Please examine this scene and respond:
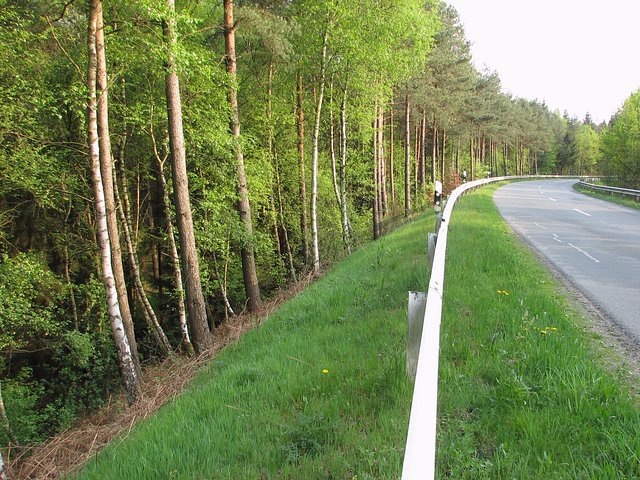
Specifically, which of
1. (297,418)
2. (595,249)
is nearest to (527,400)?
(297,418)

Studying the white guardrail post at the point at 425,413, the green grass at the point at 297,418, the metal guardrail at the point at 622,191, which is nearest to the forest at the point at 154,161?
the green grass at the point at 297,418

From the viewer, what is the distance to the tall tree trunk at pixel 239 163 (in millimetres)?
12477

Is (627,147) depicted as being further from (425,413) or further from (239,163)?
(425,413)

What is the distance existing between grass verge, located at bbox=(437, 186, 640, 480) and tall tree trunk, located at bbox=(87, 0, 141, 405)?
21.9ft

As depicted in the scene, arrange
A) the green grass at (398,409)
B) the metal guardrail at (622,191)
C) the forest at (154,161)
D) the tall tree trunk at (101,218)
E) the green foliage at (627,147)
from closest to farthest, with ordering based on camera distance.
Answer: the green grass at (398,409) → the tall tree trunk at (101,218) → the forest at (154,161) → the metal guardrail at (622,191) → the green foliage at (627,147)

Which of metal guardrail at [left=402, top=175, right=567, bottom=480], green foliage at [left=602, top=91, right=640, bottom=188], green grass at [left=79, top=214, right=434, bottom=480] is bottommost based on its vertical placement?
green grass at [left=79, top=214, right=434, bottom=480]

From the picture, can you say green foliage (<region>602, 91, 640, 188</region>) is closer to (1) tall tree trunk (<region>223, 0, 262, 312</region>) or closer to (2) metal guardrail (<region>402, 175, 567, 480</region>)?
(1) tall tree trunk (<region>223, 0, 262, 312</region>)

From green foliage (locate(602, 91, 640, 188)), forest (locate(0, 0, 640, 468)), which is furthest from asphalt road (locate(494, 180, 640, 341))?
green foliage (locate(602, 91, 640, 188))

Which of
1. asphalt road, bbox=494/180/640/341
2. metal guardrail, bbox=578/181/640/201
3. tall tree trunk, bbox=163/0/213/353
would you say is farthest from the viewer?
metal guardrail, bbox=578/181/640/201

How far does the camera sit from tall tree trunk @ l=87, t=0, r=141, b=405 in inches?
319

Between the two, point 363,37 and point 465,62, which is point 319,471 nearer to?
point 363,37

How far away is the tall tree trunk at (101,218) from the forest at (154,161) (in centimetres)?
4

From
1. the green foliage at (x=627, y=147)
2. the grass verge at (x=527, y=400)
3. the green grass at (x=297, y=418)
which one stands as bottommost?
the green grass at (x=297, y=418)

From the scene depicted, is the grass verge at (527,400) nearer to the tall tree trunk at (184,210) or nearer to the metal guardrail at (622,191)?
the tall tree trunk at (184,210)
